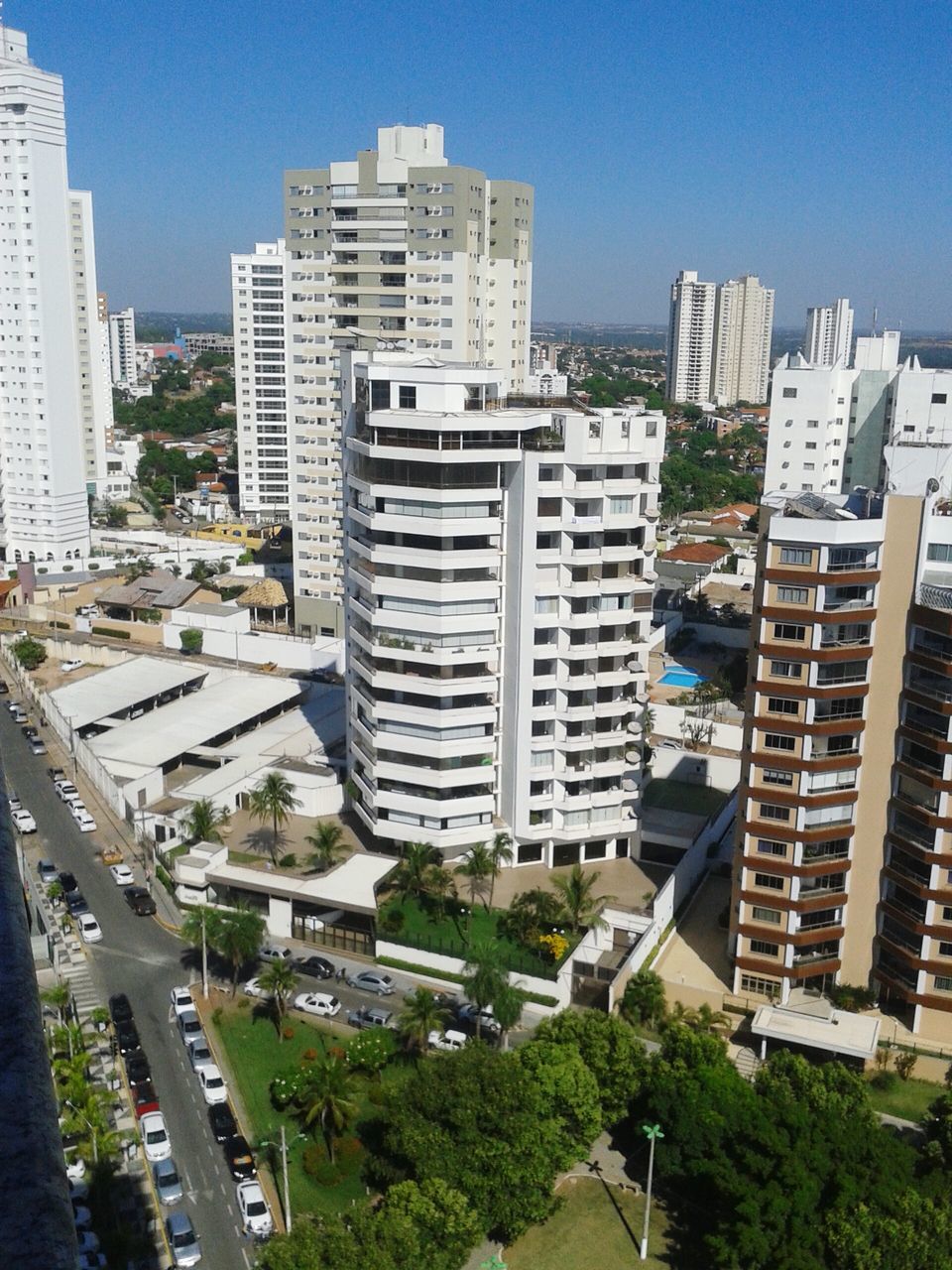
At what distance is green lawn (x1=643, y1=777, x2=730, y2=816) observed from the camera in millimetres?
46688

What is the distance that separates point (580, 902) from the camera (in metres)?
36.0

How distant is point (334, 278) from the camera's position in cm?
6344

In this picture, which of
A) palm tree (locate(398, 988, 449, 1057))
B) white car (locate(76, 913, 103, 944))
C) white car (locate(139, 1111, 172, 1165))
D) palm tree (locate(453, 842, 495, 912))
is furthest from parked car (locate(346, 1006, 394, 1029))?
white car (locate(76, 913, 103, 944))

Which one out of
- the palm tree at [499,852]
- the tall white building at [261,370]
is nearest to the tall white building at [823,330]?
the tall white building at [261,370]

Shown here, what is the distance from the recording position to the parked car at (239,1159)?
26.8 metres

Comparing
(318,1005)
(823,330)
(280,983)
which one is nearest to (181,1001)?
(280,983)

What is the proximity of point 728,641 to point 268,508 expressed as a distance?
4844cm

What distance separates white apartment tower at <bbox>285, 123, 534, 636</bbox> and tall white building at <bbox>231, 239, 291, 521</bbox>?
32041 mm

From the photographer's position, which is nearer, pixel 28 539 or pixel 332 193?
pixel 332 193

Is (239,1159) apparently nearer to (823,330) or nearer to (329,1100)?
(329,1100)

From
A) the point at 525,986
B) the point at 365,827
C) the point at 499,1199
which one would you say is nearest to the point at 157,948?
the point at 365,827

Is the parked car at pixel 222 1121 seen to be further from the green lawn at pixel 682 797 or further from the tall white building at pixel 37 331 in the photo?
the tall white building at pixel 37 331

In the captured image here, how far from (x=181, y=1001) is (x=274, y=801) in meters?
8.67

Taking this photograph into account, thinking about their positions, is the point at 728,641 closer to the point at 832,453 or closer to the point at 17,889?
the point at 832,453
